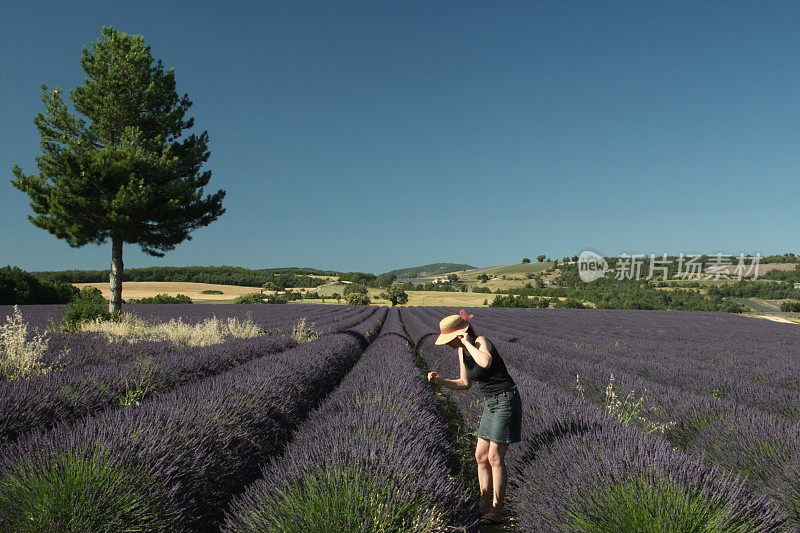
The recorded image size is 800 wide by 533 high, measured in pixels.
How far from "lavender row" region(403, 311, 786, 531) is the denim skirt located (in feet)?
1.24

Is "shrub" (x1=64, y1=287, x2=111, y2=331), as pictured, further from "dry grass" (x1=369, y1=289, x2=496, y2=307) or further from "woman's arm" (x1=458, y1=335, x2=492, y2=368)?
"dry grass" (x1=369, y1=289, x2=496, y2=307)

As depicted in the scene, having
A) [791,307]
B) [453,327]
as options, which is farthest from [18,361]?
[791,307]

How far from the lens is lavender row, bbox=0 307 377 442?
349 centimetres

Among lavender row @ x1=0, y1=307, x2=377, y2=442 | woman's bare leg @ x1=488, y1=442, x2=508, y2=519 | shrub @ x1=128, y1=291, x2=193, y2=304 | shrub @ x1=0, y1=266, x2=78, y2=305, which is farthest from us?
shrub @ x1=128, y1=291, x2=193, y2=304

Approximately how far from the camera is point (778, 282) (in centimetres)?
7488

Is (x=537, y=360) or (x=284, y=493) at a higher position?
(x=284, y=493)

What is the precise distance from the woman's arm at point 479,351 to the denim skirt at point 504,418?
326 mm

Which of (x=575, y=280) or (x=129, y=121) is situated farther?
(x=575, y=280)

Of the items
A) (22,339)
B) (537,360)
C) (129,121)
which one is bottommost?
(537,360)

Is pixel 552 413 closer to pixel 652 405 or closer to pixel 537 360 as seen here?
pixel 652 405

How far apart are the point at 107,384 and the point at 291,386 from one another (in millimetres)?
2136

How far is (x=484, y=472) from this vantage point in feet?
10.3

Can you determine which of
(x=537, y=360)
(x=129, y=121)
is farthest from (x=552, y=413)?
(x=129, y=121)

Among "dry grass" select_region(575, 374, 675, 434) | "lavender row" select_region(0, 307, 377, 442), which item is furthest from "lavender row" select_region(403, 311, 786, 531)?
"lavender row" select_region(0, 307, 377, 442)
